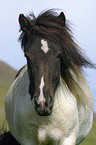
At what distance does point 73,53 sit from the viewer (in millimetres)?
4711

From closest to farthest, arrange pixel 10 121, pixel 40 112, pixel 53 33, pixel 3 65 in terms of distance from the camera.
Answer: pixel 40 112, pixel 53 33, pixel 10 121, pixel 3 65

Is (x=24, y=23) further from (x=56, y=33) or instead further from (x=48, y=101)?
(x=48, y=101)

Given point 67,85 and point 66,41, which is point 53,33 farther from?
point 67,85

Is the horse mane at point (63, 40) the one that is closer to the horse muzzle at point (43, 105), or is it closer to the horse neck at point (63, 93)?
the horse neck at point (63, 93)

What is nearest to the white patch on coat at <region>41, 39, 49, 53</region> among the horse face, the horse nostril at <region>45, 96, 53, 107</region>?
the horse face

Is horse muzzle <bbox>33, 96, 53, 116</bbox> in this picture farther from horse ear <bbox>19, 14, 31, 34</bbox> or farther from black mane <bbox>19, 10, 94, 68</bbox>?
horse ear <bbox>19, 14, 31, 34</bbox>

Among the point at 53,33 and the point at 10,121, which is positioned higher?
the point at 53,33

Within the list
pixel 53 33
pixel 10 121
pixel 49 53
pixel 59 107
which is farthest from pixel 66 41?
pixel 10 121

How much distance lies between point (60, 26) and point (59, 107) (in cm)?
126

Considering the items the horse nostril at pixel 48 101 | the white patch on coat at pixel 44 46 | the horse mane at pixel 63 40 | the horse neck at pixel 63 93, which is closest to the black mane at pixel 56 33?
the horse mane at pixel 63 40

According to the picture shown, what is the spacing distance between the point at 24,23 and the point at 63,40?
70 cm

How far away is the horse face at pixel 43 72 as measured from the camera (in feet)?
12.8

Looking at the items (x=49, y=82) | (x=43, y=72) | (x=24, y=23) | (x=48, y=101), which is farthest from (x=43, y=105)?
(x=24, y=23)

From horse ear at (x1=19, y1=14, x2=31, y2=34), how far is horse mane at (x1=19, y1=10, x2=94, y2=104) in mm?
57
